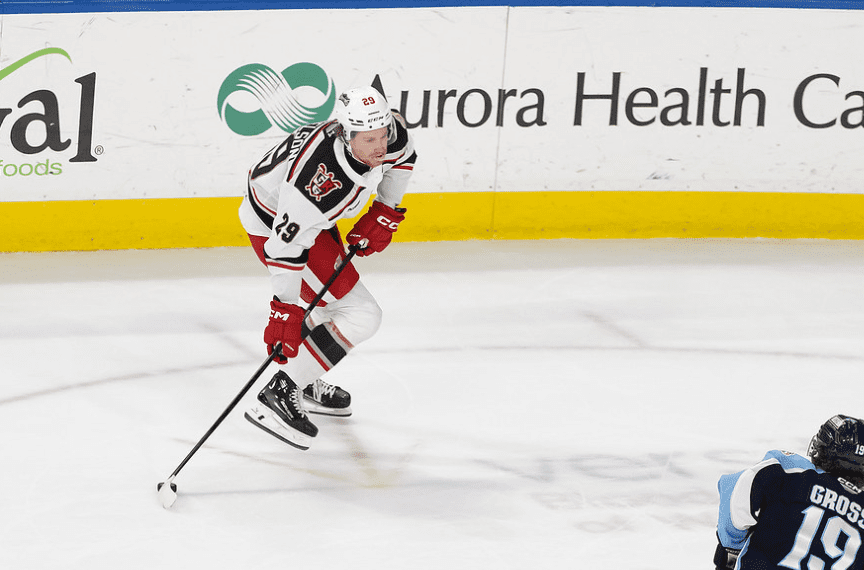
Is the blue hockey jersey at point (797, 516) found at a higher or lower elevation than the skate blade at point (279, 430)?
higher

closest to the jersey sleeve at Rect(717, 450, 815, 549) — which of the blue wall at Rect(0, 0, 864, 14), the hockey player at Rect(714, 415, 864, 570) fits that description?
the hockey player at Rect(714, 415, 864, 570)

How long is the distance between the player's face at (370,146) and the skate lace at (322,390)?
0.85 meters

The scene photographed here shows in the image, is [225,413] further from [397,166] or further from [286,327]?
[397,166]

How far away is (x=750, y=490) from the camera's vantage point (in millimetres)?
1915

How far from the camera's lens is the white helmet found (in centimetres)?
323

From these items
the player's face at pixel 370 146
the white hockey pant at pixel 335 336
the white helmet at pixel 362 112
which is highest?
the white helmet at pixel 362 112

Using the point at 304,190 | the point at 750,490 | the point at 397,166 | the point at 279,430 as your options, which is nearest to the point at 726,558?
the point at 750,490

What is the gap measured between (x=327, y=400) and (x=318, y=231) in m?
0.73

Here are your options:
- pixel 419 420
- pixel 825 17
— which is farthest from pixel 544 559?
pixel 825 17

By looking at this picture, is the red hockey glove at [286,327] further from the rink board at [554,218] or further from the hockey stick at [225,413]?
the rink board at [554,218]

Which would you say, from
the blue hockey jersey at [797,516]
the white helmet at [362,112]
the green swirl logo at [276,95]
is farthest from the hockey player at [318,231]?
the green swirl logo at [276,95]

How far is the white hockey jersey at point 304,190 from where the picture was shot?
327 cm

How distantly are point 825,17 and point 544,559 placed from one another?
406 cm

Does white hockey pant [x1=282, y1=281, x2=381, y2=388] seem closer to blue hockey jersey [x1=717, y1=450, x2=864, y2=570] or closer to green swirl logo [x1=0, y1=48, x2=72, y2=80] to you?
blue hockey jersey [x1=717, y1=450, x2=864, y2=570]
